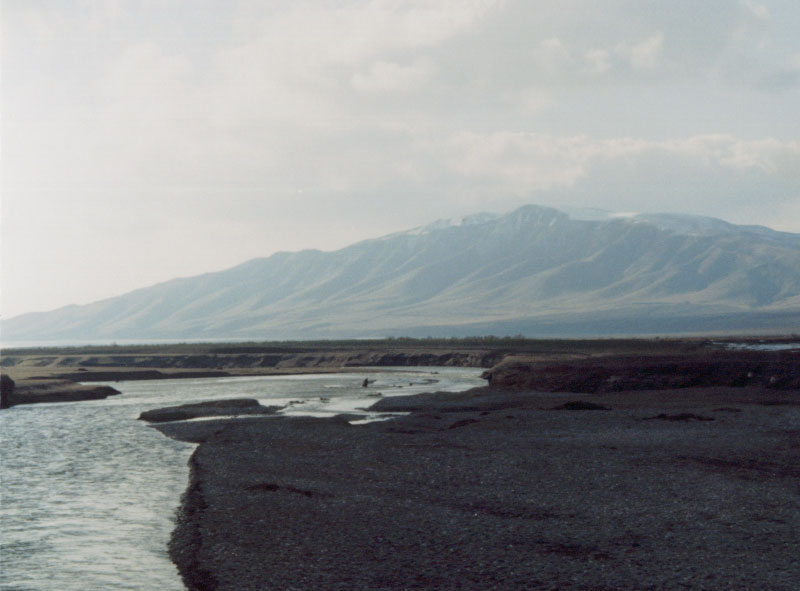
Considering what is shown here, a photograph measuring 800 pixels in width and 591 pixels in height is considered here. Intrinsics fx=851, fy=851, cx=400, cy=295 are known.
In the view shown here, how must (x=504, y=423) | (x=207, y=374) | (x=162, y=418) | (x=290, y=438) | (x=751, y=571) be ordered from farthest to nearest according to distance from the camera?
1. (x=207, y=374)
2. (x=162, y=418)
3. (x=504, y=423)
4. (x=290, y=438)
5. (x=751, y=571)

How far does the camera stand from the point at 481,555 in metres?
19.1

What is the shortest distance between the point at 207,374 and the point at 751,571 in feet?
301

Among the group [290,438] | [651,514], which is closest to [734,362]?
[290,438]

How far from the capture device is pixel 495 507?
23.6 meters

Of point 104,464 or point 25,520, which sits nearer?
point 25,520

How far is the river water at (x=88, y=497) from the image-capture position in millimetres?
18766

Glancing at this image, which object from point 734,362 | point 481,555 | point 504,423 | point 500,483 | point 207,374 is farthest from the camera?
point 207,374

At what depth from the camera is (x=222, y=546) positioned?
20.2m

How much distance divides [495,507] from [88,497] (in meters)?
12.4

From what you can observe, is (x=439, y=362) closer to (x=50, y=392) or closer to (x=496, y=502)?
(x=50, y=392)

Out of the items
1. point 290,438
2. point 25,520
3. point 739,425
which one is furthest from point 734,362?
point 25,520

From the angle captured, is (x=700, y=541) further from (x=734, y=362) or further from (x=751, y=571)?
(x=734, y=362)

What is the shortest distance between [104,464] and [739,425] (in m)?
28.7

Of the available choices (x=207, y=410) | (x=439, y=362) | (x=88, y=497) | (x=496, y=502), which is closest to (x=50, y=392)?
(x=207, y=410)
